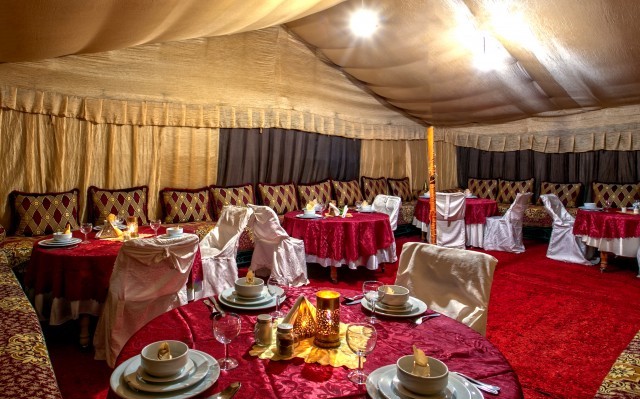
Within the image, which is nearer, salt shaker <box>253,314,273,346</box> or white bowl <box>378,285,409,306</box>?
salt shaker <box>253,314,273,346</box>

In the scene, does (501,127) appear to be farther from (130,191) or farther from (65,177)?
(65,177)

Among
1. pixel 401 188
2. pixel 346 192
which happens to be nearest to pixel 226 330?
pixel 346 192

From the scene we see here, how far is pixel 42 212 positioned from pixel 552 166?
7593mm

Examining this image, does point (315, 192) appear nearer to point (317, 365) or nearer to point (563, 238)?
point (563, 238)

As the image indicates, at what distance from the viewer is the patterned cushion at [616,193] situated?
20.2ft

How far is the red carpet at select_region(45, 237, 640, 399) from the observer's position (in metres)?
2.35

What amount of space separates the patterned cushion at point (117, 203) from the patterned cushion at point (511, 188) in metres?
6.06

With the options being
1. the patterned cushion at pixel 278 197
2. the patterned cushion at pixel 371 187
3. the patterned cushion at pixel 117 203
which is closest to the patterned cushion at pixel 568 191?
the patterned cushion at pixel 371 187

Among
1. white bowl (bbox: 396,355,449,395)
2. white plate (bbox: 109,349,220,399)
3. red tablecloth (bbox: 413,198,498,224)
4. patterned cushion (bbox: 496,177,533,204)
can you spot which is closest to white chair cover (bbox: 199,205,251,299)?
white plate (bbox: 109,349,220,399)

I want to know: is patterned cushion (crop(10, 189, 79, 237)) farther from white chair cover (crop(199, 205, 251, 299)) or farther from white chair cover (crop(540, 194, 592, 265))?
white chair cover (crop(540, 194, 592, 265))

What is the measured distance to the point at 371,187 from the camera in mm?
7094

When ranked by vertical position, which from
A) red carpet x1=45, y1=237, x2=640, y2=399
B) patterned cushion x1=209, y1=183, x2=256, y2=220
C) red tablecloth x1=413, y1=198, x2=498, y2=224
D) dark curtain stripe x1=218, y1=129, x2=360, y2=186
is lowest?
red carpet x1=45, y1=237, x2=640, y2=399

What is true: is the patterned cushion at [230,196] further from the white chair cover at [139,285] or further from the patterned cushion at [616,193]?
the patterned cushion at [616,193]

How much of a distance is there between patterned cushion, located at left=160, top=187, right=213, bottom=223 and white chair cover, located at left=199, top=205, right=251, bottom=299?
1337 mm
